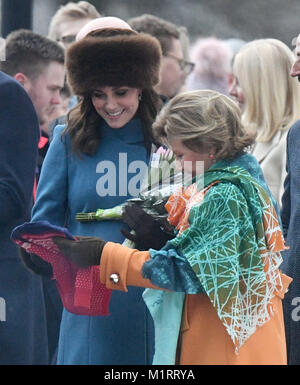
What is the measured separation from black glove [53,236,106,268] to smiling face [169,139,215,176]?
379 mm

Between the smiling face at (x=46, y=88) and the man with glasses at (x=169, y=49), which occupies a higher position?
the man with glasses at (x=169, y=49)

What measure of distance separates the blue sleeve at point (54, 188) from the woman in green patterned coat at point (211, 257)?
0.46m

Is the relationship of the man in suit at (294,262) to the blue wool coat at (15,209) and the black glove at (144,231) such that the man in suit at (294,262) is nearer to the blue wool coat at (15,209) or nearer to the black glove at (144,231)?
the black glove at (144,231)

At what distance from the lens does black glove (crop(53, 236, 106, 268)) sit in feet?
10.7

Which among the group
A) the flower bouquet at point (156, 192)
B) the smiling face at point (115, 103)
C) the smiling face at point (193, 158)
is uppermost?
the smiling face at point (115, 103)

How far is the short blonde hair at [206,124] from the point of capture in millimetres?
3264

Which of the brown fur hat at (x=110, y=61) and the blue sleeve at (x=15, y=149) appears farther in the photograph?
the blue sleeve at (x=15, y=149)

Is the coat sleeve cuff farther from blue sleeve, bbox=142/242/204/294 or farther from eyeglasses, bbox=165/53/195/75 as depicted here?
eyeglasses, bbox=165/53/195/75

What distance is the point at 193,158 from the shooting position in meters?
3.29

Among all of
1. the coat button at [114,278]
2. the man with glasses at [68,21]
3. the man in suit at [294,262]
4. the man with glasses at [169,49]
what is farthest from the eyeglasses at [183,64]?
the coat button at [114,278]

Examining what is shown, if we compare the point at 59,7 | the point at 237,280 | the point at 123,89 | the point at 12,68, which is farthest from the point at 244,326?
the point at 59,7

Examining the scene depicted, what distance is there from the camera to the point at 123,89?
3852 mm

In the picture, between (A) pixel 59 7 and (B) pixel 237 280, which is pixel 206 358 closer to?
(B) pixel 237 280

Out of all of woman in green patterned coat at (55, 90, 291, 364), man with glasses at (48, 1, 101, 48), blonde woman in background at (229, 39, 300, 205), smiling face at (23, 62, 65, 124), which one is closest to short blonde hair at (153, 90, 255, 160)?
woman in green patterned coat at (55, 90, 291, 364)
